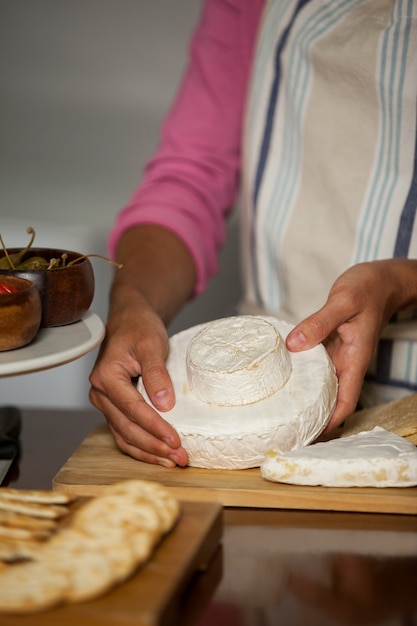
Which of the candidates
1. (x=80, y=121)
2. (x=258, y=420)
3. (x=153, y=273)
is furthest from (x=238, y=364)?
(x=80, y=121)

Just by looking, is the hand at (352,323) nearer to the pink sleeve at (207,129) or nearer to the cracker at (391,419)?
the cracker at (391,419)

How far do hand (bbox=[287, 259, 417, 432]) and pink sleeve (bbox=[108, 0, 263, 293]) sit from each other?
47 cm

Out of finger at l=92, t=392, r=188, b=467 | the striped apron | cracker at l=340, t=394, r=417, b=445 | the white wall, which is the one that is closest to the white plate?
finger at l=92, t=392, r=188, b=467

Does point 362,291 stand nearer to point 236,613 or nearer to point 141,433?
point 141,433

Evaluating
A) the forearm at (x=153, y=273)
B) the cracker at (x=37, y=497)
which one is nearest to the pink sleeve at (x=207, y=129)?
the forearm at (x=153, y=273)

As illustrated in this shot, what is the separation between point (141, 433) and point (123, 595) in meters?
0.37

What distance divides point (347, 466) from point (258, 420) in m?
0.10

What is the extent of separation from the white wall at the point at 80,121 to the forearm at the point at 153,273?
0.84m

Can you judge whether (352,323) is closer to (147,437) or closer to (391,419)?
(391,419)

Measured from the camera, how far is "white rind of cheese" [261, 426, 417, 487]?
88cm

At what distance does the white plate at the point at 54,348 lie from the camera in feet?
2.54

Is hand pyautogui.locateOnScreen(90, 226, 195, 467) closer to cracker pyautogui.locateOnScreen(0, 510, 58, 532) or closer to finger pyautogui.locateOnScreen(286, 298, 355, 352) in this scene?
finger pyautogui.locateOnScreen(286, 298, 355, 352)

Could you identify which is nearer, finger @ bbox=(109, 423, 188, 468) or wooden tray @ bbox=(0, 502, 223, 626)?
wooden tray @ bbox=(0, 502, 223, 626)

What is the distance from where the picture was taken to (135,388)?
1028mm
